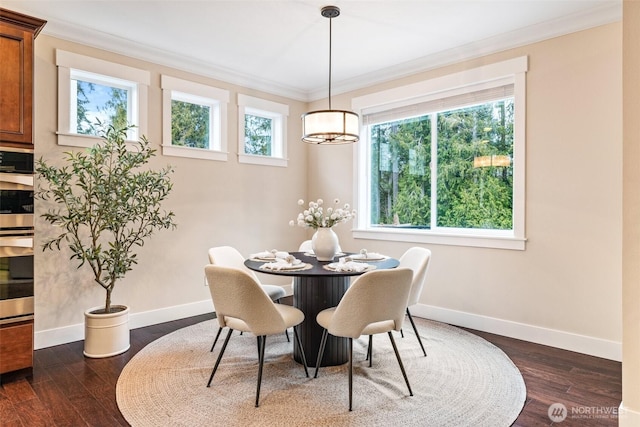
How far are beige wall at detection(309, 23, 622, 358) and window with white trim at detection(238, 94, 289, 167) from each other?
2.37 meters

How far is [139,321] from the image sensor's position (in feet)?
12.6

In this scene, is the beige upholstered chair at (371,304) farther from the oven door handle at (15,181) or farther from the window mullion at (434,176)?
the oven door handle at (15,181)

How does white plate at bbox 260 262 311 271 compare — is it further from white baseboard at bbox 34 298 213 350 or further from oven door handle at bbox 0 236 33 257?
white baseboard at bbox 34 298 213 350

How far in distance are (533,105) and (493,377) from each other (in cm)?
230

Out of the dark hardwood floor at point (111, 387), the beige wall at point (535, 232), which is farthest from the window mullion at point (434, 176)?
the dark hardwood floor at point (111, 387)

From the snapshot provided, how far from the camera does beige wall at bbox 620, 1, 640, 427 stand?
197 centimetres

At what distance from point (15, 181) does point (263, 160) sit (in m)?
2.64

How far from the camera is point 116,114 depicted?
3.77 metres

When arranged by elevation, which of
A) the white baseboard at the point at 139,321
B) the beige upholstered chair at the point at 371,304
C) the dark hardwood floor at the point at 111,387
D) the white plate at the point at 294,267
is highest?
the white plate at the point at 294,267

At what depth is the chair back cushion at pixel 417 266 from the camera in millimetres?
3025

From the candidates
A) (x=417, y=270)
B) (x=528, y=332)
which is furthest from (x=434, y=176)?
(x=528, y=332)

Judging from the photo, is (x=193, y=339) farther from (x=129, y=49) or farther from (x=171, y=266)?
(x=129, y=49)

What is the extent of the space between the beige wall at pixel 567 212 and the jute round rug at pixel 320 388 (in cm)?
57

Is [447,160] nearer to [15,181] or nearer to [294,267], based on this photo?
[294,267]
